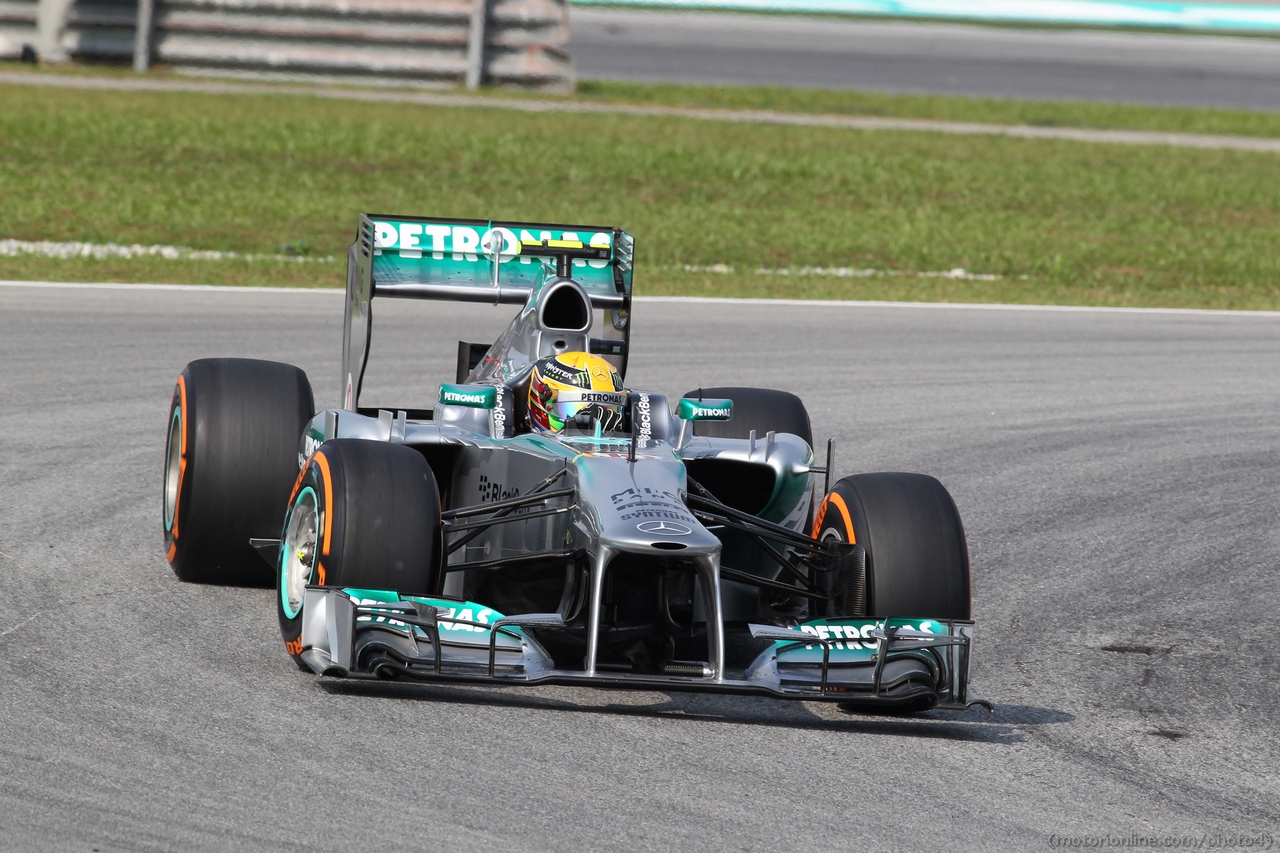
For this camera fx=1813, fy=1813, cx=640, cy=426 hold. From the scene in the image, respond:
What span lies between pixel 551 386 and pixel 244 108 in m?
16.6

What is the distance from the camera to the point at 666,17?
41.5m

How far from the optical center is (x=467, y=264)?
868 cm

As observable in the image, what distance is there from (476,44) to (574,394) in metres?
19.0

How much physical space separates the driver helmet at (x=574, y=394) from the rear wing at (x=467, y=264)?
4.25ft

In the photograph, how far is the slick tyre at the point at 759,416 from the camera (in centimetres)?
838

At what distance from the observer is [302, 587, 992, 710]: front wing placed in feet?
19.1

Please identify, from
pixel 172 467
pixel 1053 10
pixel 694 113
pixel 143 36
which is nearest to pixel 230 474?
pixel 172 467

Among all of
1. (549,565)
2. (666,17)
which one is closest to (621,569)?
(549,565)

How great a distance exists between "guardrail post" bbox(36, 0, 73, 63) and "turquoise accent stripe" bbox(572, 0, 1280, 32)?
67.9 feet

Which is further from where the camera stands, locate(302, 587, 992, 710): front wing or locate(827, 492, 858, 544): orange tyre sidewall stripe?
locate(827, 492, 858, 544): orange tyre sidewall stripe

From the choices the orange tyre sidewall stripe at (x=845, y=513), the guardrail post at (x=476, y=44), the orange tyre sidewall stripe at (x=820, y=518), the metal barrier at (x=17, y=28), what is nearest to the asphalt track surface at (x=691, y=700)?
the orange tyre sidewall stripe at (x=845, y=513)

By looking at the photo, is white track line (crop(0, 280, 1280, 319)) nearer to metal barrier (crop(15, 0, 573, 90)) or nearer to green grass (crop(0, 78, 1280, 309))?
green grass (crop(0, 78, 1280, 309))

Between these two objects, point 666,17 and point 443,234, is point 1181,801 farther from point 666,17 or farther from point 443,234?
point 666,17

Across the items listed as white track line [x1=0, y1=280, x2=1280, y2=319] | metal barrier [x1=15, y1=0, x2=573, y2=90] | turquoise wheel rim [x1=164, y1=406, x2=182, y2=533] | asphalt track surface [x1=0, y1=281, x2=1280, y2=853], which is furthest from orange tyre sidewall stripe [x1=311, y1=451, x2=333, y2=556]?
metal barrier [x1=15, y1=0, x2=573, y2=90]
